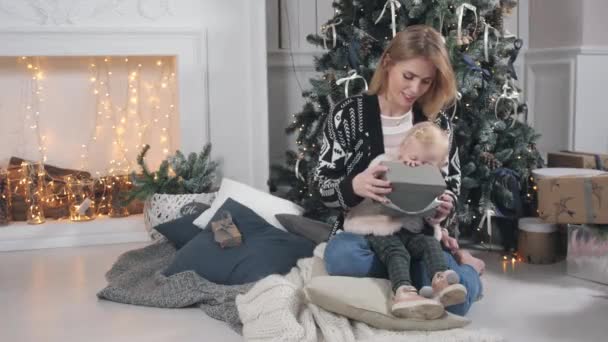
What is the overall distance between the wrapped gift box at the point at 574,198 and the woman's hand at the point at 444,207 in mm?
735

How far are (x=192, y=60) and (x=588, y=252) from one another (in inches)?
78.4

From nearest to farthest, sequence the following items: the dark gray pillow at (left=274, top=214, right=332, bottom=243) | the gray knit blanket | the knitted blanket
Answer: the knitted blanket, the gray knit blanket, the dark gray pillow at (left=274, top=214, right=332, bottom=243)

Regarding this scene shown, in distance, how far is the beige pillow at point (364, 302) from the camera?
2.06m

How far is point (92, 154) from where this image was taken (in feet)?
13.1

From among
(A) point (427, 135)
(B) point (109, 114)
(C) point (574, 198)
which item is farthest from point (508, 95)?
(B) point (109, 114)

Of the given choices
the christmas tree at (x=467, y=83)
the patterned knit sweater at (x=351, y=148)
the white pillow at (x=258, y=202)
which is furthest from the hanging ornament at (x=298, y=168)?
the patterned knit sweater at (x=351, y=148)

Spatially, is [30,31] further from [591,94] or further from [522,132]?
[591,94]

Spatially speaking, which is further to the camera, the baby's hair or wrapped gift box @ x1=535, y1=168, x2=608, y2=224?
wrapped gift box @ x1=535, y1=168, x2=608, y2=224

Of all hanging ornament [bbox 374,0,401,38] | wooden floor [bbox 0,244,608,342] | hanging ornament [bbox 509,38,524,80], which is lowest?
wooden floor [bbox 0,244,608,342]

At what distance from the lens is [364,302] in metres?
2.11

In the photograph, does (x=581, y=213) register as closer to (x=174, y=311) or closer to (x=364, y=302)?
(x=364, y=302)

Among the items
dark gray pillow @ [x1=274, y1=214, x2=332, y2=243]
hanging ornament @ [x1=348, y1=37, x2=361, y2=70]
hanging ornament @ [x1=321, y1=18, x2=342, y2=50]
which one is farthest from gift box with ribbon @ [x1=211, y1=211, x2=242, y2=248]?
hanging ornament @ [x1=321, y1=18, x2=342, y2=50]

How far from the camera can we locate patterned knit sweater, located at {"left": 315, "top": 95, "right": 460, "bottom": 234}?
7.49 feet

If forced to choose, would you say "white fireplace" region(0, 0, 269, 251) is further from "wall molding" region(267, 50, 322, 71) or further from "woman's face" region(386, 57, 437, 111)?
"woman's face" region(386, 57, 437, 111)
